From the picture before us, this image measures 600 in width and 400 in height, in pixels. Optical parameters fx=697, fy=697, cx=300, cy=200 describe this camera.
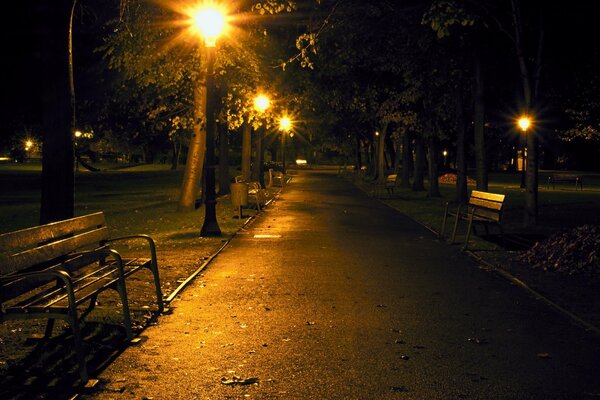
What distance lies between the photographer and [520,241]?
46.5 feet

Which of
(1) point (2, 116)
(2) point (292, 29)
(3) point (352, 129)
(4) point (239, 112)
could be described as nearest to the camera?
(4) point (239, 112)

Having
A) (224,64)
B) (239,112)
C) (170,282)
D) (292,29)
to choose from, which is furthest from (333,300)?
(292,29)

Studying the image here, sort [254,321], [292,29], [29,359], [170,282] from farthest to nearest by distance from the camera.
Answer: [292,29], [170,282], [254,321], [29,359]

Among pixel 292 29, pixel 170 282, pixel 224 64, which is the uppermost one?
pixel 292 29

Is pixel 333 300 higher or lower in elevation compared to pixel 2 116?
lower

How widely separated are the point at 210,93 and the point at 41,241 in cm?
999

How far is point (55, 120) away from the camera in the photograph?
10680mm

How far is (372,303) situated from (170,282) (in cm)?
308

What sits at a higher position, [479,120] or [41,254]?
[479,120]

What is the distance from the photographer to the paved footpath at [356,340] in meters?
5.27

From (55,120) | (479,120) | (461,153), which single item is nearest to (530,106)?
(479,120)

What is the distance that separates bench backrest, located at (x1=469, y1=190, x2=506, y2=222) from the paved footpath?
243 cm

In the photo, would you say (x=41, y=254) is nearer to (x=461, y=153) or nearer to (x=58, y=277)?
(x=58, y=277)

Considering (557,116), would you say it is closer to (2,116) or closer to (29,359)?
(2,116)
